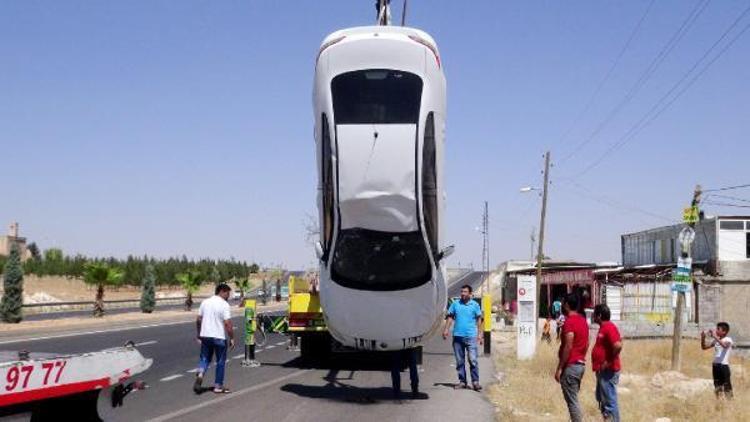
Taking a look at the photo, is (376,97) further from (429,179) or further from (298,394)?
(298,394)

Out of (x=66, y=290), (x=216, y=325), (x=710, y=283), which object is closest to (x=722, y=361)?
(x=216, y=325)

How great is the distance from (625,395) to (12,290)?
29656mm

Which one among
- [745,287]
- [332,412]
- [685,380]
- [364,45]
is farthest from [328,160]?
[745,287]

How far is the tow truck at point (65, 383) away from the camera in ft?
19.5

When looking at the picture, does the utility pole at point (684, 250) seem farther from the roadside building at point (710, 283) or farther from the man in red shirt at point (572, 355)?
the roadside building at point (710, 283)

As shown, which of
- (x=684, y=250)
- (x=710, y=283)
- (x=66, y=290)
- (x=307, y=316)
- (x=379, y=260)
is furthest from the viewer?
(x=66, y=290)

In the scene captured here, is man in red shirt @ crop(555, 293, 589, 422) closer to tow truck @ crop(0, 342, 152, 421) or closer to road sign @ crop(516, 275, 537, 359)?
tow truck @ crop(0, 342, 152, 421)

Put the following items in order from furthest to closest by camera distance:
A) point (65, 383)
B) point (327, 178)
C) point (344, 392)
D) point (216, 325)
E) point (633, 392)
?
point (633, 392), point (344, 392), point (216, 325), point (327, 178), point (65, 383)

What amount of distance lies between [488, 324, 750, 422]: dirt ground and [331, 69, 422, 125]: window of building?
4461 millimetres

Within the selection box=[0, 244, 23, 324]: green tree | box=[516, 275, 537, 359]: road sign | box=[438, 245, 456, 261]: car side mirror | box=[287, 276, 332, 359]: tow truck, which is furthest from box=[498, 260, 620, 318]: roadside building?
box=[0, 244, 23, 324]: green tree

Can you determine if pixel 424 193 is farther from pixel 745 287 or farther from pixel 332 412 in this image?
pixel 745 287

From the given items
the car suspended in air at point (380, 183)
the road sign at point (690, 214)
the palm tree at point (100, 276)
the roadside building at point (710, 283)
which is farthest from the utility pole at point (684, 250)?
the palm tree at point (100, 276)

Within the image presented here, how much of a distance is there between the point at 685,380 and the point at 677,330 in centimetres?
289

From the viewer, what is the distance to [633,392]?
55.3 feet
